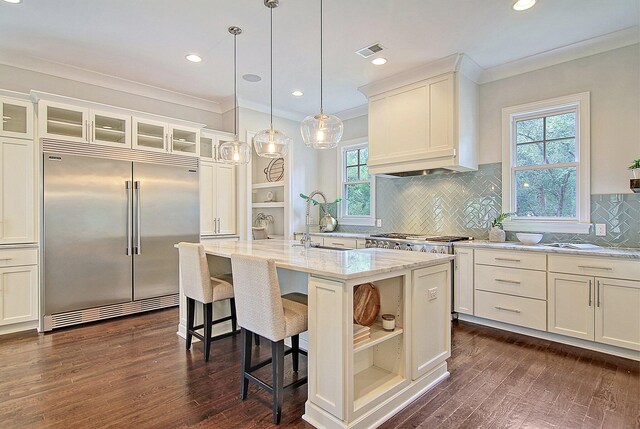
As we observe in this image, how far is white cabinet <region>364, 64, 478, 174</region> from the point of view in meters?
3.79

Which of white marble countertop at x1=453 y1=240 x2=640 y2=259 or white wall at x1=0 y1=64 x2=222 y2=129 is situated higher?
white wall at x1=0 y1=64 x2=222 y2=129

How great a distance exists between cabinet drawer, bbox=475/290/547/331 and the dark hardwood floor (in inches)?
7.2

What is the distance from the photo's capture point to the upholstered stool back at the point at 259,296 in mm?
1971

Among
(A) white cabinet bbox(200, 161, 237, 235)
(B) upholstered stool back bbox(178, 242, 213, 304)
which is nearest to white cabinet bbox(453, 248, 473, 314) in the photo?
(B) upholstered stool back bbox(178, 242, 213, 304)

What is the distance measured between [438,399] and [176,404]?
5.57 ft

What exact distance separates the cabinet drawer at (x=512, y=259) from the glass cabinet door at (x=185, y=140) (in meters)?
3.80

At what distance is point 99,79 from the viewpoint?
4.20m

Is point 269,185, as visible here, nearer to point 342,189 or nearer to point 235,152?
point 342,189

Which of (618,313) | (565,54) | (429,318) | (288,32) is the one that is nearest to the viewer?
(429,318)

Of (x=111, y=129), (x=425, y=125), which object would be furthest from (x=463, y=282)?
(x=111, y=129)

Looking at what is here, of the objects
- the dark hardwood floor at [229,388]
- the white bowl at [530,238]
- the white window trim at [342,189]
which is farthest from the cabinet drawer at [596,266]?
the white window trim at [342,189]

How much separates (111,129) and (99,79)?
0.72m

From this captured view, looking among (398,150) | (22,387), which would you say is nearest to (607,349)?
(398,150)

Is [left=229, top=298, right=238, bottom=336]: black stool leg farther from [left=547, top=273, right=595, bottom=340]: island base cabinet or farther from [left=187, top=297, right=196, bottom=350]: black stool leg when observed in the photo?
[left=547, top=273, right=595, bottom=340]: island base cabinet
